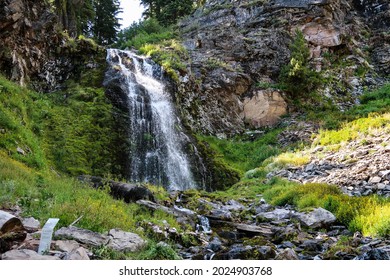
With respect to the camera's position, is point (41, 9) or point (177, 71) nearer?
point (41, 9)

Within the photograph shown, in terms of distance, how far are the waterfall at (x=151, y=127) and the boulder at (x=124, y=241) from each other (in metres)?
8.67

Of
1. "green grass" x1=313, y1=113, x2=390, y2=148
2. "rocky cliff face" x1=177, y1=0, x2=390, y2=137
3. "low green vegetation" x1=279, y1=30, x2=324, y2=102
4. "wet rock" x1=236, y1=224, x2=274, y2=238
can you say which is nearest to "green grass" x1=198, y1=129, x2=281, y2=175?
"rocky cliff face" x1=177, y1=0, x2=390, y2=137

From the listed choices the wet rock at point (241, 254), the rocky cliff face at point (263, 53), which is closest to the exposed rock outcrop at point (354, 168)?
the wet rock at point (241, 254)

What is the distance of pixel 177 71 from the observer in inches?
891

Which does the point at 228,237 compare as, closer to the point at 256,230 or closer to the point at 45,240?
the point at 256,230

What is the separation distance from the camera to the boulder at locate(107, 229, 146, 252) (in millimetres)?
5254

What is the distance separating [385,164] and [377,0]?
2988cm

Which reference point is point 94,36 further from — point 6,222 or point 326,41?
point 6,222

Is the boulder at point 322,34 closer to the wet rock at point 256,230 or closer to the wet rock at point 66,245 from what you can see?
the wet rock at point 256,230

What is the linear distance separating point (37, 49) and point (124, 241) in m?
15.8

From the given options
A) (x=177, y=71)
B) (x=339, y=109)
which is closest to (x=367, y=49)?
(x=339, y=109)

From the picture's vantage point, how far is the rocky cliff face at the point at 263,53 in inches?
912

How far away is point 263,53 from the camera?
26750 mm

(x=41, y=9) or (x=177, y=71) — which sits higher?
(x=41, y=9)
